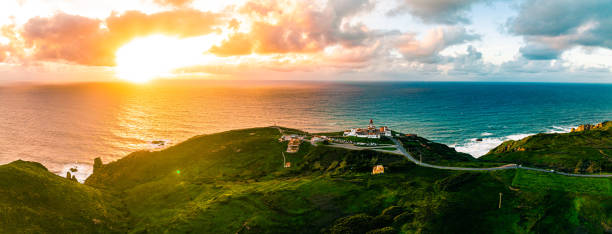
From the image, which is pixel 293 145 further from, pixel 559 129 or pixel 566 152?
pixel 559 129

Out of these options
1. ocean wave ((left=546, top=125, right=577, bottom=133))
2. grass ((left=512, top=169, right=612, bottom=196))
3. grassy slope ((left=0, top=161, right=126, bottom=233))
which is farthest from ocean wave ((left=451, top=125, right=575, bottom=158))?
grassy slope ((left=0, top=161, right=126, bottom=233))

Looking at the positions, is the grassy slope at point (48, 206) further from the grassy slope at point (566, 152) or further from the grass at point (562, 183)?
the grassy slope at point (566, 152)

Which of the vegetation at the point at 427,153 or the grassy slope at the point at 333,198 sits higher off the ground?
the vegetation at the point at 427,153

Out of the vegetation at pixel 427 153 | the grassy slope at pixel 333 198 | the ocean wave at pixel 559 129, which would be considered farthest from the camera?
the ocean wave at pixel 559 129

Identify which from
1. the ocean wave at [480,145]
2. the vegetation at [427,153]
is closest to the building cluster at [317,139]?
the vegetation at [427,153]

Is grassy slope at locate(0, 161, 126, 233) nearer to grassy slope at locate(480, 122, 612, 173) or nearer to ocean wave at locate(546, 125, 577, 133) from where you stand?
grassy slope at locate(480, 122, 612, 173)

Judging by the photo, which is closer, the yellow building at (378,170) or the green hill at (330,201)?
the green hill at (330,201)

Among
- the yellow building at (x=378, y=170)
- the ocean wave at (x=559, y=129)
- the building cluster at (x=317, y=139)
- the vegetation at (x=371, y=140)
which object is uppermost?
the vegetation at (x=371, y=140)

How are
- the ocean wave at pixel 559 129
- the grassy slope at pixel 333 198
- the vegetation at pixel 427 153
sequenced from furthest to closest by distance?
the ocean wave at pixel 559 129 < the vegetation at pixel 427 153 < the grassy slope at pixel 333 198
